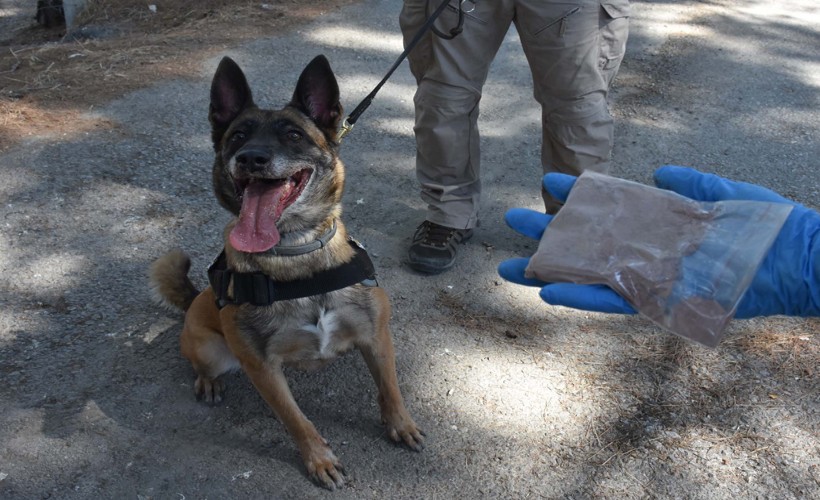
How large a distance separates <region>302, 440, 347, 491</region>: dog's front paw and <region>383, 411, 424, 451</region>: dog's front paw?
0.28 meters

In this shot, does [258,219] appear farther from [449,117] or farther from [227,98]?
[449,117]

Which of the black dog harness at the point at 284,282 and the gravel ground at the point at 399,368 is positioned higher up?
the black dog harness at the point at 284,282

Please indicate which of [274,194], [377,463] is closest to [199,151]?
[274,194]

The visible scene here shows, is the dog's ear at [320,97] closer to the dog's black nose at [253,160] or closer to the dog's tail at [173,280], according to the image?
the dog's black nose at [253,160]

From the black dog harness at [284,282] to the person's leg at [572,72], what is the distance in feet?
5.24

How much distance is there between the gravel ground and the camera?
9.54 ft

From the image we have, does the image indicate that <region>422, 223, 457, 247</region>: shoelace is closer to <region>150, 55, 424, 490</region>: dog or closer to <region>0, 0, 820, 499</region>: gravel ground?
<region>0, 0, 820, 499</region>: gravel ground

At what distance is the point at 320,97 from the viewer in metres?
3.11

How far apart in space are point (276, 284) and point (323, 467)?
78 cm

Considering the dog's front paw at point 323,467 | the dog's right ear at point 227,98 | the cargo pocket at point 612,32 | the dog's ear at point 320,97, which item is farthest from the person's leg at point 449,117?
the dog's front paw at point 323,467

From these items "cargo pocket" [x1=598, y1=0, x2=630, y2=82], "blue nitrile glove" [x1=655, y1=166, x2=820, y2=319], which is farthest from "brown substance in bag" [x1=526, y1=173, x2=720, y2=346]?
"cargo pocket" [x1=598, y1=0, x2=630, y2=82]

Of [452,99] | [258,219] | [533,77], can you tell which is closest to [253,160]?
[258,219]

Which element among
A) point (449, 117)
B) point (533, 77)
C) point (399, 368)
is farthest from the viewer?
point (449, 117)

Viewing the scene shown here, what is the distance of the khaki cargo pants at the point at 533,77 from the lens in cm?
369
